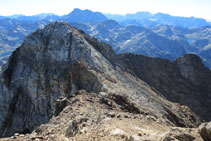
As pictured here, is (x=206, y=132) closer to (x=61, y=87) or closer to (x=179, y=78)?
(x=61, y=87)

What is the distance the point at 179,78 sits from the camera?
75.5 metres

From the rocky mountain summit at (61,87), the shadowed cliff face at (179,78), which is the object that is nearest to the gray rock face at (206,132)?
the rocky mountain summit at (61,87)

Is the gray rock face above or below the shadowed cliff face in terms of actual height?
above

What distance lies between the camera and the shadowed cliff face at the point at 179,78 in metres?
66.3

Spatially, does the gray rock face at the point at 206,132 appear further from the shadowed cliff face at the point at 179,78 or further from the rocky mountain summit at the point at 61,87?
the shadowed cliff face at the point at 179,78

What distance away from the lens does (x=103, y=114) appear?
2111 centimetres

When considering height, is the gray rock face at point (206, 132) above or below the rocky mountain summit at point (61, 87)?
above

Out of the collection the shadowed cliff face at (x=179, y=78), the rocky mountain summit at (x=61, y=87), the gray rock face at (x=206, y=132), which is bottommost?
the shadowed cliff face at (x=179, y=78)

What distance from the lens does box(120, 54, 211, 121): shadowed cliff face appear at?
66.3 m

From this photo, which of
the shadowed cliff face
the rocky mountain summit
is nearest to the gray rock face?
the rocky mountain summit

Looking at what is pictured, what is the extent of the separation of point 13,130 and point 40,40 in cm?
1745

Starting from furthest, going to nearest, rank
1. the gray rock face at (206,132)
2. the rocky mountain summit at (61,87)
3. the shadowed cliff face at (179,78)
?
the shadowed cliff face at (179,78)
the rocky mountain summit at (61,87)
the gray rock face at (206,132)

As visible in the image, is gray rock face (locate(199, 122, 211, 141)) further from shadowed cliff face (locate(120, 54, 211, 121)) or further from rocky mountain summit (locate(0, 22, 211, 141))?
shadowed cliff face (locate(120, 54, 211, 121))

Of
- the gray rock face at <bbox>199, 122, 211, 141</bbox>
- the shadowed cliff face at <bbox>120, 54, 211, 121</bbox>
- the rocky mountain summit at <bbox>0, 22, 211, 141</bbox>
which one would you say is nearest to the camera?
the gray rock face at <bbox>199, 122, 211, 141</bbox>
